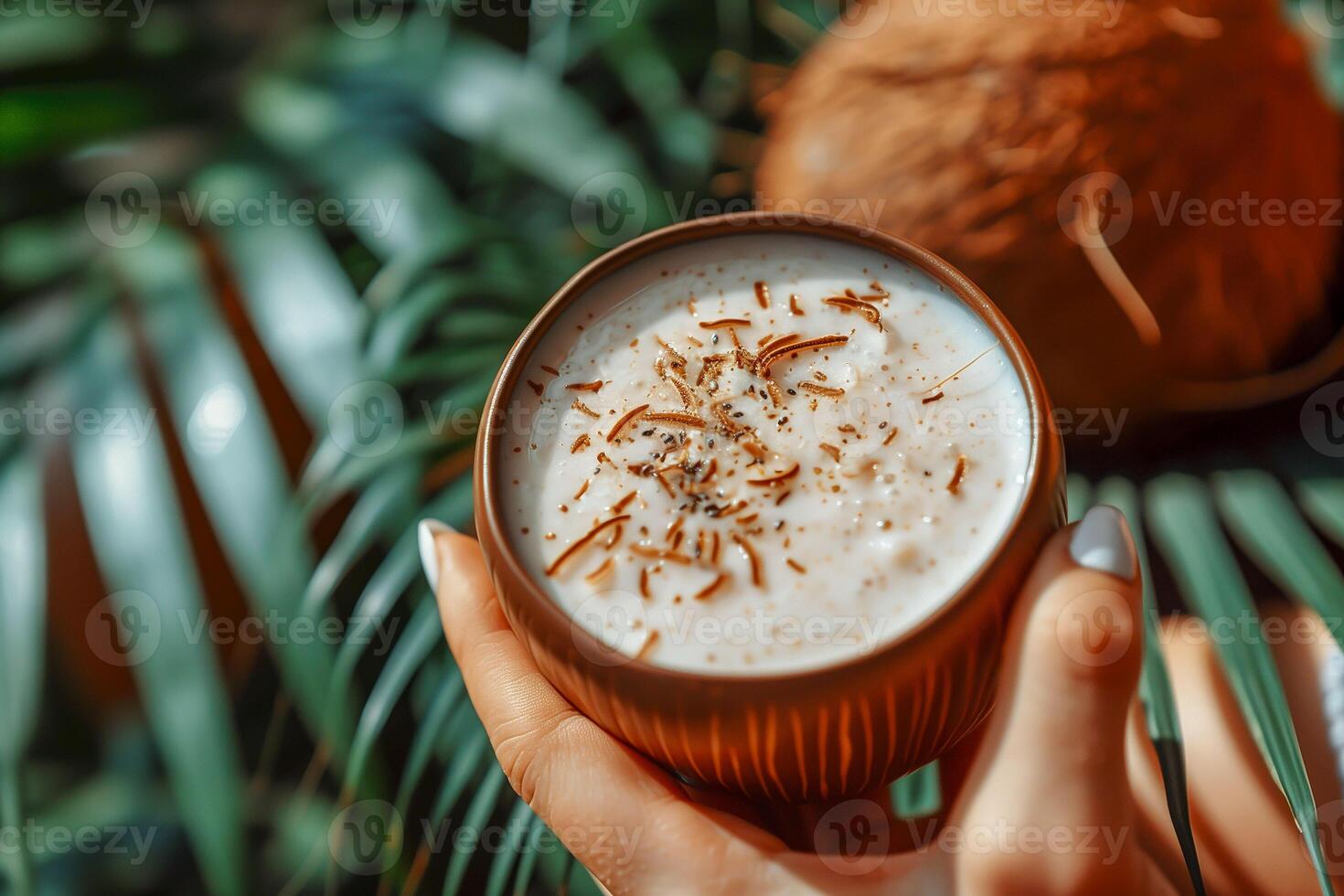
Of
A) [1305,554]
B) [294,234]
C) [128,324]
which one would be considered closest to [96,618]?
[128,324]

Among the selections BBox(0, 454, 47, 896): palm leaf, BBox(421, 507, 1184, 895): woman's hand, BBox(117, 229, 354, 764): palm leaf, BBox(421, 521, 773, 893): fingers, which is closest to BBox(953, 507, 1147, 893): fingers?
A: BBox(421, 507, 1184, 895): woman's hand

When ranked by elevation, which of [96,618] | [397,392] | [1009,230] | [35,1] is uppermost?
[35,1]

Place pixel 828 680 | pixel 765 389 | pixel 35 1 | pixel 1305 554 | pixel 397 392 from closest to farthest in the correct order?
pixel 828 680
pixel 765 389
pixel 1305 554
pixel 397 392
pixel 35 1

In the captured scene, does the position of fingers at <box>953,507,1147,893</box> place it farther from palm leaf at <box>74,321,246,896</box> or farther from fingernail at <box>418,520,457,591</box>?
palm leaf at <box>74,321,246,896</box>

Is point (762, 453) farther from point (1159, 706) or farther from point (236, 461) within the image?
point (236, 461)

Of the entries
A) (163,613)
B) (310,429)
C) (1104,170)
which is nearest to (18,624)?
(163,613)

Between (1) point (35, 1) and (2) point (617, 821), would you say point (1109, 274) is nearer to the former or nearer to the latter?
(2) point (617, 821)
